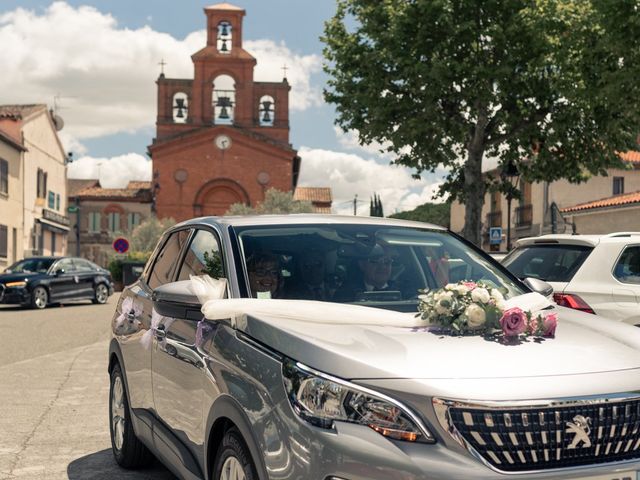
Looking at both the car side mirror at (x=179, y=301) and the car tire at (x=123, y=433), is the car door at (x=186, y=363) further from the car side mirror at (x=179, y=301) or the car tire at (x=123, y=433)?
the car tire at (x=123, y=433)

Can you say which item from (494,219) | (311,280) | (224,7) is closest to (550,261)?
(311,280)

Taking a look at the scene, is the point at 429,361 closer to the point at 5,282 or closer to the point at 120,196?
the point at 5,282

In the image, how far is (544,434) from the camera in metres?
2.90

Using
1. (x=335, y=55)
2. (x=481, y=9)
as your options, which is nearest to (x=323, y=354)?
(x=481, y=9)

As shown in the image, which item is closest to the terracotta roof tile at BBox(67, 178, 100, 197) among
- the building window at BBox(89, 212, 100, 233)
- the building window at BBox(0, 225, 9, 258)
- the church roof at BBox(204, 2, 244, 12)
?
the building window at BBox(89, 212, 100, 233)

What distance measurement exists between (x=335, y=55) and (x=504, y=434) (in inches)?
961

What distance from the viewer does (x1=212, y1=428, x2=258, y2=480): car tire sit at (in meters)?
3.23

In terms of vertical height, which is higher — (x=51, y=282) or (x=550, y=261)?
(x=550, y=261)

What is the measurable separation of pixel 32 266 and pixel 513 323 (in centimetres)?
2380

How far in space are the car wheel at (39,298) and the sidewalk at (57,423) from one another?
42.6 feet

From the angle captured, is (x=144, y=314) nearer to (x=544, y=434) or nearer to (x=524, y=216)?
(x=544, y=434)

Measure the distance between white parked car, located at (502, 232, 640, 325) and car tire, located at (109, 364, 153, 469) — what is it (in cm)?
390

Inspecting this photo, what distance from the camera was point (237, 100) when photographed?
76250 mm

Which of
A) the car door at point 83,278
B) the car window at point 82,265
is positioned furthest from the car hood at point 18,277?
the car window at point 82,265
